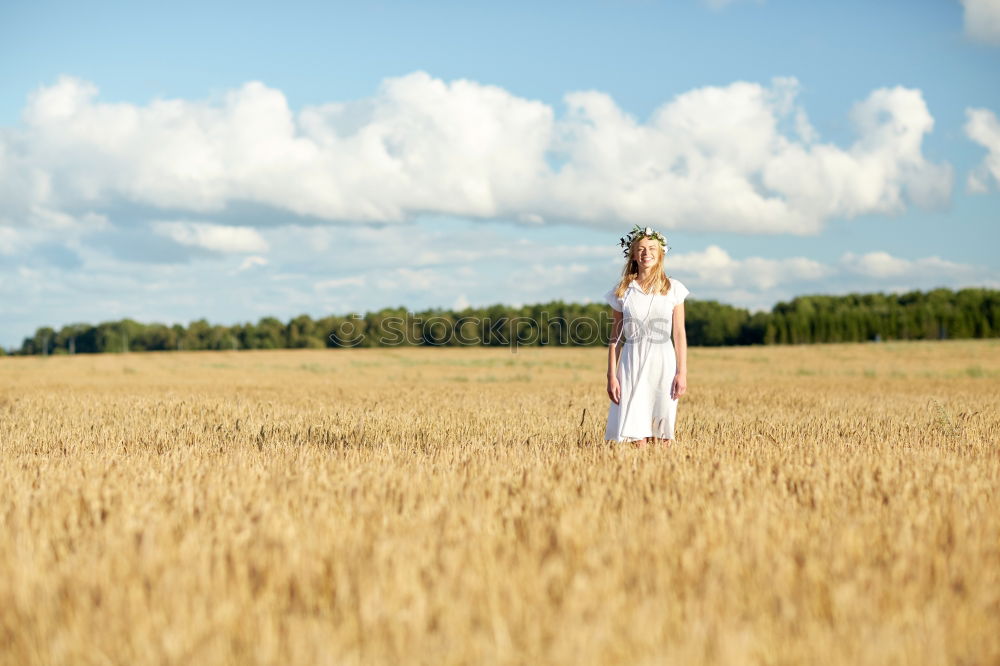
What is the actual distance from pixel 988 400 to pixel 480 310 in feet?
304

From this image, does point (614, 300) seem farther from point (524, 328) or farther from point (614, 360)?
point (524, 328)

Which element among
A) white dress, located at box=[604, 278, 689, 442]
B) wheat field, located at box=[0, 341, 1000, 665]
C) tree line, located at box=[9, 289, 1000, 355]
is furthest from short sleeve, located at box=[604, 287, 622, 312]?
tree line, located at box=[9, 289, 1000, 355]

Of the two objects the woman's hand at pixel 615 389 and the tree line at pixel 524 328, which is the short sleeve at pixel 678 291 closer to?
the woman's hand at pixel 615 389

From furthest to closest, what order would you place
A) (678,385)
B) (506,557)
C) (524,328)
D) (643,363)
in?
(524,328) < (643,363) < (678,385) < (506,557)

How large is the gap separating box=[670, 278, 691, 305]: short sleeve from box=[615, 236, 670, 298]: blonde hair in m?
0.05

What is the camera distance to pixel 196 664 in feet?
9.03

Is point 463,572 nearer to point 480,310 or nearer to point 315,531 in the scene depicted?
point 315,531

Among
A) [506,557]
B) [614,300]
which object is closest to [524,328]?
[614,300]

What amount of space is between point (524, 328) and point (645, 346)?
295 feet

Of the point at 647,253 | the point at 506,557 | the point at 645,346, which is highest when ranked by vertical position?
the point at 647,253

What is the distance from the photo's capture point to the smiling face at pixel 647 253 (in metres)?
7.45

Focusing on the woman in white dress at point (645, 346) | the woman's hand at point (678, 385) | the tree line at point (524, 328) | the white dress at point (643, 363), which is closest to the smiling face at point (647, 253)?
the woman in white dress at point (645, 346)

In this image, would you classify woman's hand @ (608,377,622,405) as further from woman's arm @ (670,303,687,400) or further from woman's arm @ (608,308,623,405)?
woman's arm @ (670,303,687,400)

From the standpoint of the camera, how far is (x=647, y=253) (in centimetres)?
746
